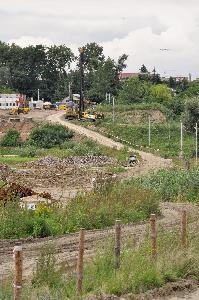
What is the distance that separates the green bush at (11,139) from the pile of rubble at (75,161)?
14232 millimetres

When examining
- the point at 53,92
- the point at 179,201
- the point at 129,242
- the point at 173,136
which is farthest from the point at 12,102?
the point at 129,242

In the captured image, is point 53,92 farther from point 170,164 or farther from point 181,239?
point 181,239

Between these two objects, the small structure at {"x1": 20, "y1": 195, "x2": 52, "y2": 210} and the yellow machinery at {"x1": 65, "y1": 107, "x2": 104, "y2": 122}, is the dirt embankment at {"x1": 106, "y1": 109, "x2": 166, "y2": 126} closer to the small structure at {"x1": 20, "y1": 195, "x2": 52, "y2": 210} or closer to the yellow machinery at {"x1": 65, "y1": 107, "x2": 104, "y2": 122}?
the yellow machinery at {"x1": 65, "y1": 107, "x2": 104, "y2": 122}

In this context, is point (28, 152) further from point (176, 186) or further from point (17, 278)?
point (17, 278)

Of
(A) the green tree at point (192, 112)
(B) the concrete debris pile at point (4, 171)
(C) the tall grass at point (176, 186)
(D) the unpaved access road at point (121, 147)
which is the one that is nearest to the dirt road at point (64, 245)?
(C) the tall grass at point (176, 186)

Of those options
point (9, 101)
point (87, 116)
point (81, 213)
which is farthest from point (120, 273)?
point (9, 101)

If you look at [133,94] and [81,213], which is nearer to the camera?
[81,213]

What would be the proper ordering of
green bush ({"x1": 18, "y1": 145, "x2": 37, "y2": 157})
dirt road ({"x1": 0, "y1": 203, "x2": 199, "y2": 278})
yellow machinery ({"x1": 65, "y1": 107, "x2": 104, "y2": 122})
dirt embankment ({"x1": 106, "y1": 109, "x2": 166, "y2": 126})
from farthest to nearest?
dirt embankment ({"x1": 106, "y1": 109, "x2": 166, "y2": 126}), yellow machinery ({"x1": 65, "y1": 107, "x2": 104, "y2": 122}), green bush ({"x1": 18, "y1": 145, "x2": 37, "y2": 157}), dirt road ({"x1": 0, "y1": 203, "x2": 199, "y2": 278})

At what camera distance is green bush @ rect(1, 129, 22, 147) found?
6631 cm

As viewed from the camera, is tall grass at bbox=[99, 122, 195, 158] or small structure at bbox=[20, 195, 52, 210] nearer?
small structure at bbox=[20, 195, 52, 210]

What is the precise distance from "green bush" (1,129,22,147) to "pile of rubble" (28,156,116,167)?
14.2 metres

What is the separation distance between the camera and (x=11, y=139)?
219 ft

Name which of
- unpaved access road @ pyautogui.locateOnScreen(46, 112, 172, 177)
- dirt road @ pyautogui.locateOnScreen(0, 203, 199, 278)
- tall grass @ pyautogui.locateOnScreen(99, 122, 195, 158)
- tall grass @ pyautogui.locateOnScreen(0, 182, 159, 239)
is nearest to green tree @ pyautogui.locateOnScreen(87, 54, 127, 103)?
unpaved access road @ pyautogui.locateOnScreen(46, 112, 172, 177)

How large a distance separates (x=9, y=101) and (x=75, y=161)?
45844 millimetres
